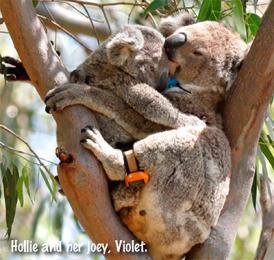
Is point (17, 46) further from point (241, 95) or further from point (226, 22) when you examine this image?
point (226, 22)

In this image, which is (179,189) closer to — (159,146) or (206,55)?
(159,146)

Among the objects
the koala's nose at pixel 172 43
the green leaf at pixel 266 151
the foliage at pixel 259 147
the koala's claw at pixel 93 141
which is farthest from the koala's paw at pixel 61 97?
the green leaf at pixel 266 151

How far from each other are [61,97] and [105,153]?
10.6 inches

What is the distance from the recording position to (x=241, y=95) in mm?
2758

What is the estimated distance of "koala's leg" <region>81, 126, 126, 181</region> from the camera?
2480 mm

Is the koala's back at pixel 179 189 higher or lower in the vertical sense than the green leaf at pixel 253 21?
lower

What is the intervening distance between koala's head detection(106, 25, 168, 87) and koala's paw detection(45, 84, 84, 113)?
30cm

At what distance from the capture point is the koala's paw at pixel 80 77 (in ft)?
9.43

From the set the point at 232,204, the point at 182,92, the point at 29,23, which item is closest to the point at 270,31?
the point at 182,92

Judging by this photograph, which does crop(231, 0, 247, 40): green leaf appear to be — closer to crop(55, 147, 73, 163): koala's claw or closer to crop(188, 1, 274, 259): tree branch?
crop(188, 1, 274, 259): tree branch

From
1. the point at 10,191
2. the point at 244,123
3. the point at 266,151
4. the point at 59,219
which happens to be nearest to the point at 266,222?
the point at 266,151

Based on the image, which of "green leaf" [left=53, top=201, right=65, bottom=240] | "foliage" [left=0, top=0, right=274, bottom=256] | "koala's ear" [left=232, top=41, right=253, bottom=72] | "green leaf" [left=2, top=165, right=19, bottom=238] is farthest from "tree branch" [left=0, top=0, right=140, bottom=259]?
"green leaf" [left=53, top=201, right=65, bottom=240]

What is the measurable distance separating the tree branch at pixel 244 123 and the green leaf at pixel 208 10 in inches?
20.3

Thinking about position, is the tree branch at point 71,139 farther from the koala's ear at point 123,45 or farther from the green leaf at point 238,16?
the green leaf at point 238,16
